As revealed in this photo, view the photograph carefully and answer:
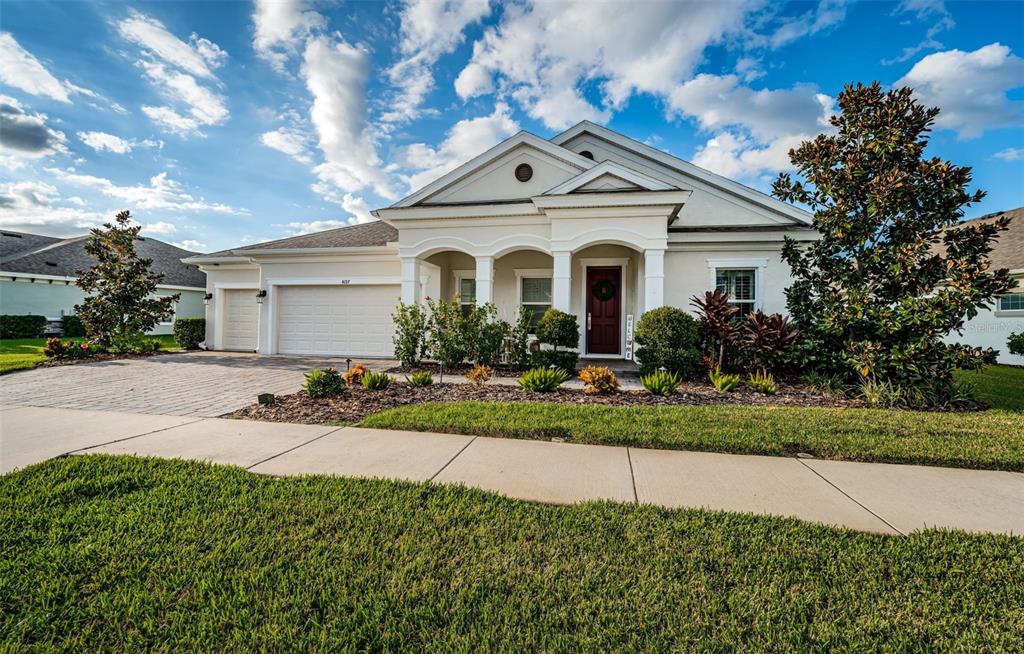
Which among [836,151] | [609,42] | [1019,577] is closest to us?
[1019,577]

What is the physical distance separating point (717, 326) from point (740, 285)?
2.84m

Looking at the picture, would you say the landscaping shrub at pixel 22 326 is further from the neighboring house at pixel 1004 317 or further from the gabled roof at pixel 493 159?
the neighboring house at pixel 1004 317

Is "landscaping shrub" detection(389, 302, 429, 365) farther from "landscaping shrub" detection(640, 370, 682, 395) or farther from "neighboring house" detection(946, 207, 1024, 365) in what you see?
"neighboring house" detection(946, 207, 1024, 365)

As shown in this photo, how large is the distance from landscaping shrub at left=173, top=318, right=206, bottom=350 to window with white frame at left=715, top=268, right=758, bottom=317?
16.7 m

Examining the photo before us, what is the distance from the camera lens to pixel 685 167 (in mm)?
11734

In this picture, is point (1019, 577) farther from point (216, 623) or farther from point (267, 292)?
point (267, 292)

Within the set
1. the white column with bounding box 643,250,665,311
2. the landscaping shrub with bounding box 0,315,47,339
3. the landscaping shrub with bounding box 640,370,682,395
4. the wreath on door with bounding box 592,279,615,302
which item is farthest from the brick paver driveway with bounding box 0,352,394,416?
the landscaping shrub with bounding box 0,315,47,339

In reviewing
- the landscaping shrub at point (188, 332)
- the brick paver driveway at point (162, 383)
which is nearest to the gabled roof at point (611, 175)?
the brick paver driveway at point (162, 383)

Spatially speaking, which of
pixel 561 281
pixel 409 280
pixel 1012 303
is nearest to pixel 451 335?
pixel 409 280

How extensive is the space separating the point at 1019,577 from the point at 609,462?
2.48 metres

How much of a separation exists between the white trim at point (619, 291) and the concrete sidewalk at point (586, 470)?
7362mm

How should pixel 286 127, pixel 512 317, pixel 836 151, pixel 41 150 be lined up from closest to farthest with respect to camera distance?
1. pixel 836 151
2. pixel 41 150
3. pixel 286 127
4. pixel 512 317

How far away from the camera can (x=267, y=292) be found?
13086 millimetres

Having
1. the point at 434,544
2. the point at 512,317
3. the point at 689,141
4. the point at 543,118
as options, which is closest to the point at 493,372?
the point at 512,317
